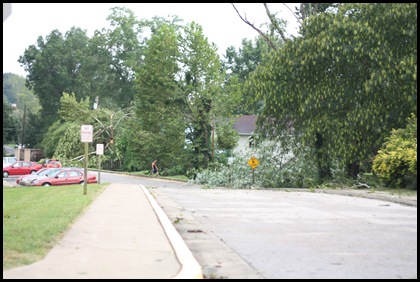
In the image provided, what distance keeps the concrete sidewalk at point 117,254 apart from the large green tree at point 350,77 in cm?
1705

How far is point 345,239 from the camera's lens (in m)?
10.5

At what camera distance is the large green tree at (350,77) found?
1062 inches

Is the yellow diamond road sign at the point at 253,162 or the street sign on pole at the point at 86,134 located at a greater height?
the street sign on pole at the point at 86,134

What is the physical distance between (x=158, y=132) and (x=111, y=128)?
20759 millimetres

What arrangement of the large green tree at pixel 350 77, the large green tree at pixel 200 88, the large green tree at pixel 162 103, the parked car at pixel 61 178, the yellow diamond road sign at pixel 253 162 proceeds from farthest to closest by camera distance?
the large green tree at pixel 162 103
the large green tree at pixel 200 88
the parked car at pixel 61 178
the yellow diamond road sign at pixel 253 162
the large green tree at pixel 350 77

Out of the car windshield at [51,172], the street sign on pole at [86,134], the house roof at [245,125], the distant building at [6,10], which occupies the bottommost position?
the car windshield at [51,172]

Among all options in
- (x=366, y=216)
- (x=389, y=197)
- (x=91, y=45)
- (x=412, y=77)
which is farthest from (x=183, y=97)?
(x=91, y=45)

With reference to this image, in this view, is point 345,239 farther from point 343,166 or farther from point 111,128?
point 111,128

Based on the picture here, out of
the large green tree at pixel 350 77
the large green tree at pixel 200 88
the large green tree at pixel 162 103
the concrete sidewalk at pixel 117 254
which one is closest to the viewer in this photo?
the concrete sidewalk at pixel 117 254

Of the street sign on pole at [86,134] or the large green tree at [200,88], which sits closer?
the street sign on pole at [86,134]

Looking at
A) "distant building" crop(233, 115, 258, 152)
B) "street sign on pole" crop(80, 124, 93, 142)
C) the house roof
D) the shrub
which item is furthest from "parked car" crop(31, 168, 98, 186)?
the house roof

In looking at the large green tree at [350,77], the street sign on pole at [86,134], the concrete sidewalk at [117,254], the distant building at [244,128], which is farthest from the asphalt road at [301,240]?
the distant building at [244,128]

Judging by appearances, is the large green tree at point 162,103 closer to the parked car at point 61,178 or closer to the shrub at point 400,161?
the parked car at point 61,178

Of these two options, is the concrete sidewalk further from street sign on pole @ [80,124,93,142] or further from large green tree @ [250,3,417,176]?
large green tree @ [250,3,417,176]
